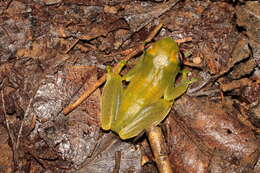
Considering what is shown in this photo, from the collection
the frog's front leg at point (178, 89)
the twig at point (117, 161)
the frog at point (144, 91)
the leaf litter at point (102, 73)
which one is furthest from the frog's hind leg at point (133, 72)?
the twig at point (117, 161)

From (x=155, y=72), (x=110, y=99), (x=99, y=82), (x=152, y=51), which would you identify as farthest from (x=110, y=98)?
(x=152, y=51)

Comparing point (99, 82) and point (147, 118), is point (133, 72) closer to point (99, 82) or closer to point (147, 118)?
point (99, 82)

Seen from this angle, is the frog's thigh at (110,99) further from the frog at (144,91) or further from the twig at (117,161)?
the twig at (117,161)

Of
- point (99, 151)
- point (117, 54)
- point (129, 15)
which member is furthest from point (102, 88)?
point (129, 15)

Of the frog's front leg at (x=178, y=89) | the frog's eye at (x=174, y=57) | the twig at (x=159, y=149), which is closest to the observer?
the twig at (x=159, y=149)

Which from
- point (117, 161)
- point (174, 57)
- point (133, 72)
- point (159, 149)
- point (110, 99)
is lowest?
point (117, 161)

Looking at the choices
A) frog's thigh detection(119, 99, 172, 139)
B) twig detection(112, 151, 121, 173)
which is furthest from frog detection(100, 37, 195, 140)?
twig detection(112, 151, 121, 173)
